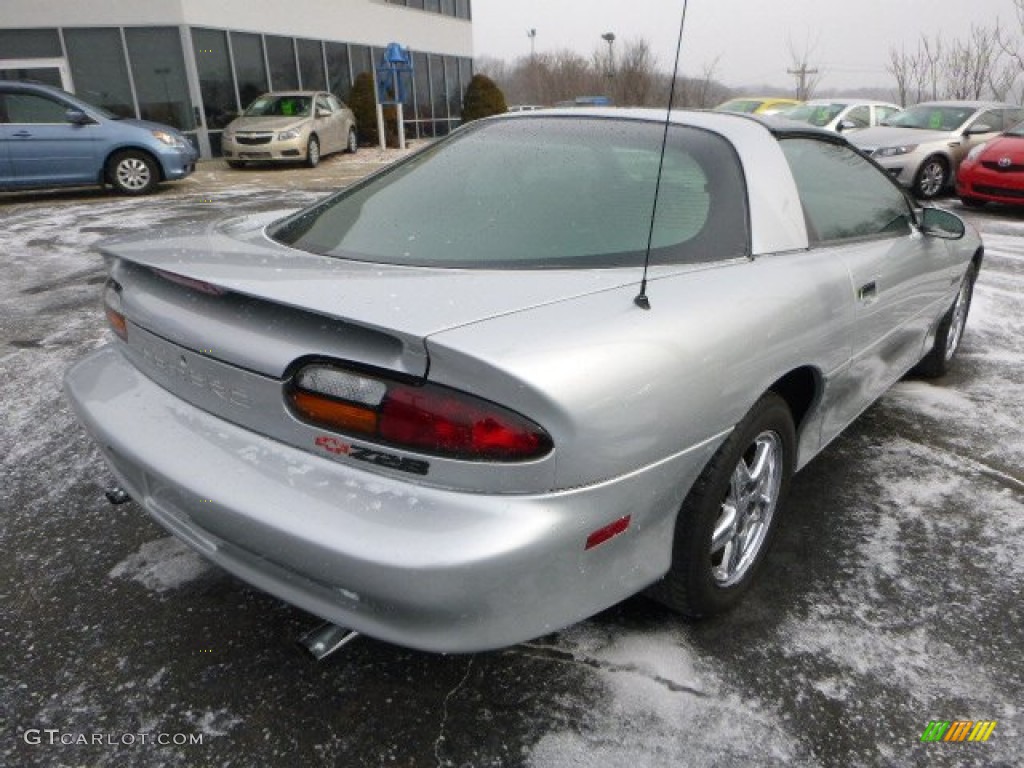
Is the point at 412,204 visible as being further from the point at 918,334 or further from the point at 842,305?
the point at 918,334

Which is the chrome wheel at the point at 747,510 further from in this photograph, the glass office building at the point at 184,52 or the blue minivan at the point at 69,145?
the glass office building at the point at 184,52

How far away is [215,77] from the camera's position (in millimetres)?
15531

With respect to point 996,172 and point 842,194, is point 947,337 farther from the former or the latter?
point 996,172

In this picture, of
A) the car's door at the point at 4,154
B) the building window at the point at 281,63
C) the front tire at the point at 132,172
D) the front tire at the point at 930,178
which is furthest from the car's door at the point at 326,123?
the front tire at the point at 930,178

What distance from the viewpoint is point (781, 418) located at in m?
2.13

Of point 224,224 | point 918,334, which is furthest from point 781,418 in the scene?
point 224,224

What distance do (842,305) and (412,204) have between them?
1.35 m

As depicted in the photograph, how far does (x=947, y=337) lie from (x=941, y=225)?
92 cm

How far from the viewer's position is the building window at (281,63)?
16969mm

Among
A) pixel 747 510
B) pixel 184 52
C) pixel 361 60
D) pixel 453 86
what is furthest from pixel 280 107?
pixel 747 510

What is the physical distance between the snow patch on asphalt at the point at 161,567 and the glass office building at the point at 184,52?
1488 cm

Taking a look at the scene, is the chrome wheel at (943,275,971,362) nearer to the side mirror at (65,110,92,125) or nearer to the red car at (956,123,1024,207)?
the red car at (956,123,1024,207)

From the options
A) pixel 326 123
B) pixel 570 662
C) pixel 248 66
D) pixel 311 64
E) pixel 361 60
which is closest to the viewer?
pixel 570 662

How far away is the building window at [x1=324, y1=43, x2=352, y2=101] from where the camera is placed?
19000mm
